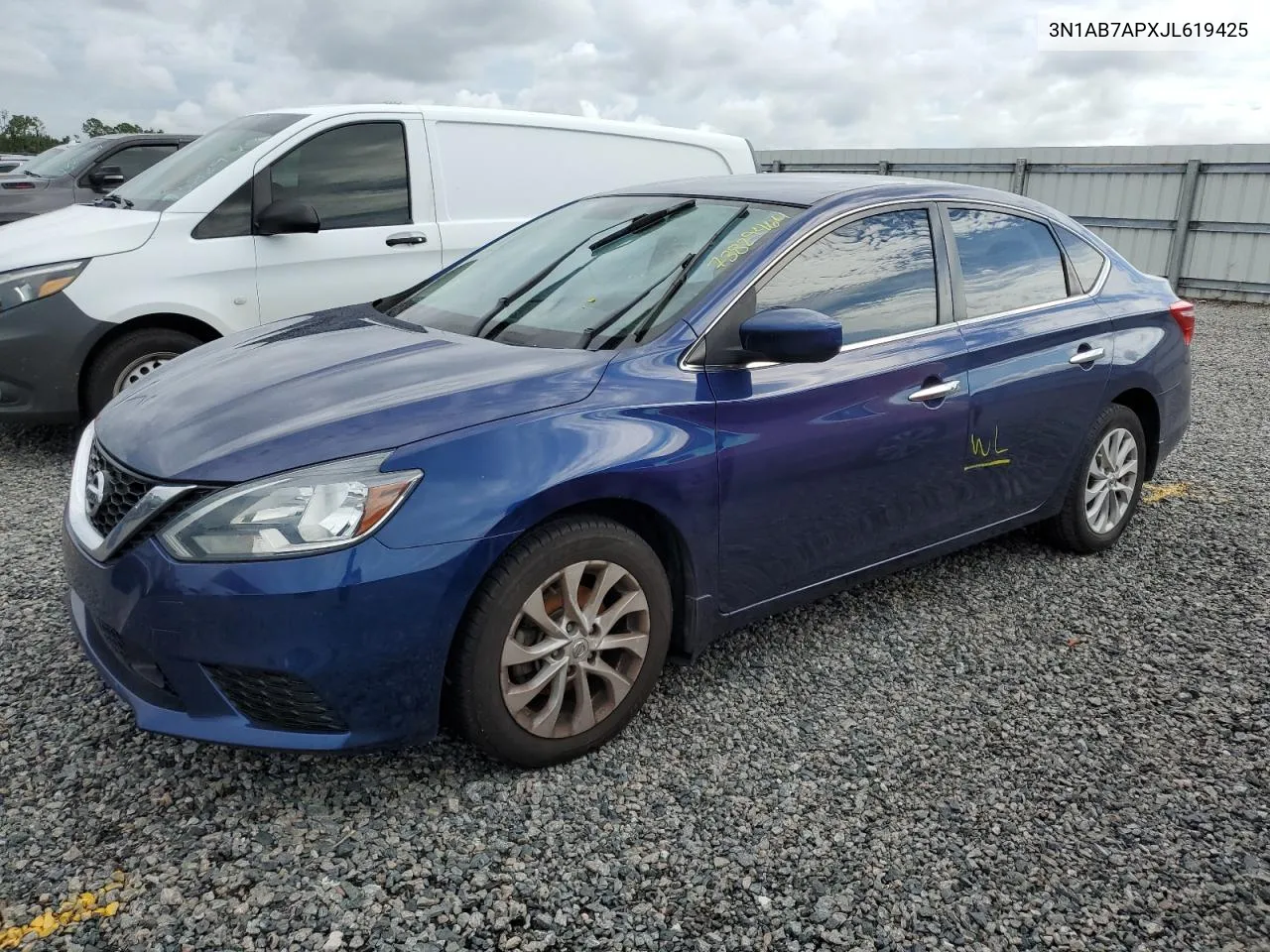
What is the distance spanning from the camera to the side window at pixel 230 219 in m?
5.46

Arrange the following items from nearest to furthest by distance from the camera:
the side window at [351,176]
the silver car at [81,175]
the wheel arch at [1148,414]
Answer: the wheel arch at [1148,414] < the side window at [351,176] < the silver car at [81,175]

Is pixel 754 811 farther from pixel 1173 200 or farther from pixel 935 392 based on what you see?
pixel 1173 200

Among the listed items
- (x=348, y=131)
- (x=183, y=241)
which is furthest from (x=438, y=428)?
(x=348, y=131)

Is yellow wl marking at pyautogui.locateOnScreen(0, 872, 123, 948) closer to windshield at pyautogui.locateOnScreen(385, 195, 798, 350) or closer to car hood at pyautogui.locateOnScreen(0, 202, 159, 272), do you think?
windshield at pyautogui.locateOnScreen(385, 195, 798, 350)

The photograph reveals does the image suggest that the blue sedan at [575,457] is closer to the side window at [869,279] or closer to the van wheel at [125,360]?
the side window at [869,279]

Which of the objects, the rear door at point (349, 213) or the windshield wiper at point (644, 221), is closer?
the windshield wiper at point (644, 221)

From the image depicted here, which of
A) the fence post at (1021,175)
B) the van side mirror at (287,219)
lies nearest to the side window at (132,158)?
the van side mirror at (287,219)

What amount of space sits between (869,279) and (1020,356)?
0.77 meters

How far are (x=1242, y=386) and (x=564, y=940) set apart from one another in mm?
8496

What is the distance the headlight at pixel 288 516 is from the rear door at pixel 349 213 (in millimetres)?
3678

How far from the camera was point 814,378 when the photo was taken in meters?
3.05

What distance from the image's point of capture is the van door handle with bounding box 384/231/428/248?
6.04 metres

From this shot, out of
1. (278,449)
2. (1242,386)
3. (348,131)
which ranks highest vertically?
(348,131)

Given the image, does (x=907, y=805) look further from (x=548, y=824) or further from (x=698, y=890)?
(x=548, y=824)
